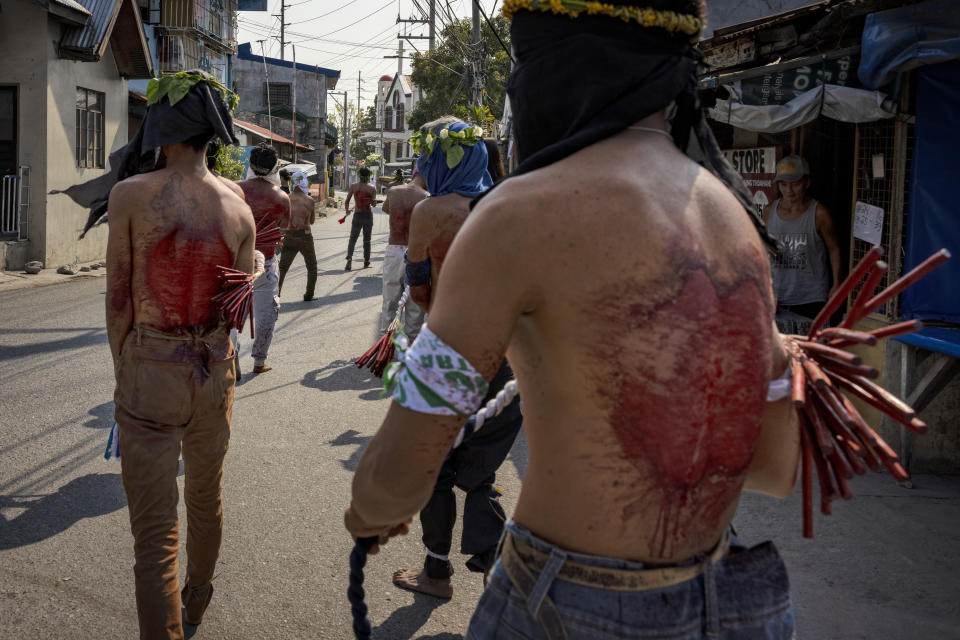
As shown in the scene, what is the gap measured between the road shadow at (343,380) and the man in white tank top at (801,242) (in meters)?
3.42

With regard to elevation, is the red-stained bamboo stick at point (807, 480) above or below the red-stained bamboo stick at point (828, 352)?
below

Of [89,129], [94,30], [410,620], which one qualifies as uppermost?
[94,30]

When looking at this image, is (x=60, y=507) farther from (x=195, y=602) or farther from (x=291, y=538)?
(x=195, y=602)

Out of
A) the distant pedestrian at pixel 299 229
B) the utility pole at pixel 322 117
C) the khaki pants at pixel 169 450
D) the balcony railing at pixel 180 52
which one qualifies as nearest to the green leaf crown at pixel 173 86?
the khaki pants at pixel 169 450

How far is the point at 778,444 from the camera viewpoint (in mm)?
1707

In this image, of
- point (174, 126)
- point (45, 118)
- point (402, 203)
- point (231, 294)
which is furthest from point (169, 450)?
point (45, 118)

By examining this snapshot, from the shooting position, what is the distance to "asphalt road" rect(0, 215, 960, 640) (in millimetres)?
3652

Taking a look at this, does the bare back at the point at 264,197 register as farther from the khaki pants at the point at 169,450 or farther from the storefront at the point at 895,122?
the khaki pants at the point at 169,450

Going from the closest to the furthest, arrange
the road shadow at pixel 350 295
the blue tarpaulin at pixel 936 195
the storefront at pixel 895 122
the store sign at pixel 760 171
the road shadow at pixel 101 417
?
the storefront at pixel 895 122
the blue tarpaulin at pixel 936 195
the road shadow at pixel 101 417
the store sign at pixel 760 171
the road shadow at pixel 350 295

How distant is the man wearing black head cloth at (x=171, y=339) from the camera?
307 centimetres

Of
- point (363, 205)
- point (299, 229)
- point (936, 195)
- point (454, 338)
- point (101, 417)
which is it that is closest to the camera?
point (454, 338)

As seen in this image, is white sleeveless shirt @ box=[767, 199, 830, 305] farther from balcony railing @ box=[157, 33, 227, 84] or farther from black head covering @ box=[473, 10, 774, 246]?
balcony railing @ box=[157, 33, 227, 84]

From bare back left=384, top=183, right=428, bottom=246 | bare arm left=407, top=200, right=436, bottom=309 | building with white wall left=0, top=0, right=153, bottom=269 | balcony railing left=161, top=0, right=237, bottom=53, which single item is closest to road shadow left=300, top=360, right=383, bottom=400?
bare back left=384, top=183, right=428, bottom=246

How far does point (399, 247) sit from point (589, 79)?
6.93 metres
